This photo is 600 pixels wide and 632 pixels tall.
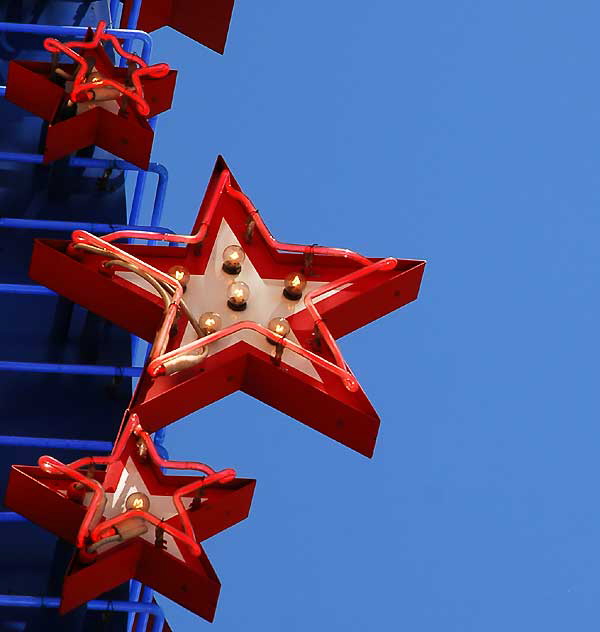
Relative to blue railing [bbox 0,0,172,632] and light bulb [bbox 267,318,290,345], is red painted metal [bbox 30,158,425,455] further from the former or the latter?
blue railing [bbox 0,0,172,632]

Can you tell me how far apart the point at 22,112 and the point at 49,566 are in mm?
2088

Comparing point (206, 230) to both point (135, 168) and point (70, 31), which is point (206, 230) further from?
point (70, 31)

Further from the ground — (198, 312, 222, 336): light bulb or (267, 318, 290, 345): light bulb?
(267, 318, 290, 345): light bulb

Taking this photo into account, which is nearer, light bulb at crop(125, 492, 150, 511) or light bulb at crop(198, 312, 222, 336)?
light bulb at crop(198, 312, 222, 336)

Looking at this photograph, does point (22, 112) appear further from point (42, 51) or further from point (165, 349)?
point (165, 349)

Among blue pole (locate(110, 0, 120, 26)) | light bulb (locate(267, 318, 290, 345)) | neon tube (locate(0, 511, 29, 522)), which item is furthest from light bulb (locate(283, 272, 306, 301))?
blue pole (locate(110, 0, 120, 26))

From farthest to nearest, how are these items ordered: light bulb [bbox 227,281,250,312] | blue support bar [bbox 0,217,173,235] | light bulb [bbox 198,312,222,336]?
1. blue support bar [bbox 0,217,173,235]
2. light bulb [bbox 227,281,250,312]
3. light bulb [bbox 198,312,222,336]

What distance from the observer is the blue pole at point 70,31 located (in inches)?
374

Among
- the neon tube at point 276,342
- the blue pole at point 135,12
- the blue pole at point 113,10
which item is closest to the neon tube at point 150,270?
the neon tube at point 276,342

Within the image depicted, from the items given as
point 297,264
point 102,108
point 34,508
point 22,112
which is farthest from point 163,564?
point 22,112

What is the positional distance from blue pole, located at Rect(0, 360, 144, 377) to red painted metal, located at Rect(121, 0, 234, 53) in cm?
166

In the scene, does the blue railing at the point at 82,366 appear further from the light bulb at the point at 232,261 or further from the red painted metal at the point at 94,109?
the light bulb at the point at 232,261

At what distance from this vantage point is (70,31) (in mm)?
9711

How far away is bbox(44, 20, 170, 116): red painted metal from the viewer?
9188 mm
